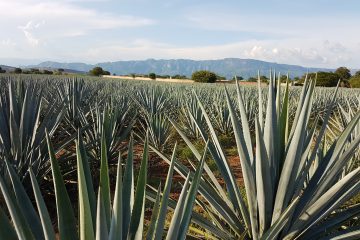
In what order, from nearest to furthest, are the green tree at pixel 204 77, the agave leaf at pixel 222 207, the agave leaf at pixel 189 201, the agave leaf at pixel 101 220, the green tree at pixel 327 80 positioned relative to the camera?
1. the agave leaf at pixel 101 220
2. the agave leaf at pixel 189 201
3. the agave leaf at pixel 222 207
4. the green tree at pixel 327 80
5. the green tree at pixel 204 77

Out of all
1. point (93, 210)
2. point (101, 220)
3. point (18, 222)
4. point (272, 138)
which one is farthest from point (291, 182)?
point (18, 222)

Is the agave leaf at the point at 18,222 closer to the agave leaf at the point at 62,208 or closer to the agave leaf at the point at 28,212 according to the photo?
the agave leaf at the point at 62,208

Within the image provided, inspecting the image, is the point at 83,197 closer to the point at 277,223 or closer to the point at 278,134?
the point at 277,223

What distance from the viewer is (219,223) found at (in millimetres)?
2078

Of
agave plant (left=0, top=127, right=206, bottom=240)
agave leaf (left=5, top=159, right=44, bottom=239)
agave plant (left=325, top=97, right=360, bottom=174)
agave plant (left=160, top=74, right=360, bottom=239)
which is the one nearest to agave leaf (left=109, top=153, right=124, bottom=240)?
agave plant (left=0, top=127, right=206, bottom=240)

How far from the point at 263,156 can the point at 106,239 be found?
3.17 feet

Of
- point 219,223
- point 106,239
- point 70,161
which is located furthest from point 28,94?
point 106,239

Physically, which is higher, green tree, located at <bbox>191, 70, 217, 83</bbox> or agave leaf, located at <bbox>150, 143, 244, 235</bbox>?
green tree, located at <bbox>191, 70, 217, 83</bbox>

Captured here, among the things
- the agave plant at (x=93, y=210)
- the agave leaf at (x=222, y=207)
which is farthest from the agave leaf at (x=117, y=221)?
the agave leaf at (x=222, y=207)

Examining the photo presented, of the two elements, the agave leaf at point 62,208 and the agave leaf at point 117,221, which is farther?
the agave leaf at point 62,208

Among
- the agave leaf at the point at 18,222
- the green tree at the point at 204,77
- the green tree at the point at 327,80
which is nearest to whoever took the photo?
the agave leaf at the point at 18,222

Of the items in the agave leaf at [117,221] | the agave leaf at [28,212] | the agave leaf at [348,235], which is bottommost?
the agave leaf at [348,235]

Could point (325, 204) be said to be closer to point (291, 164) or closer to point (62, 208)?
point (291, 164)

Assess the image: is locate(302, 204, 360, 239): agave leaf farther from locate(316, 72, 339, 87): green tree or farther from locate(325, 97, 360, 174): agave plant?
locate(316, 72, 339, 87): green tree
